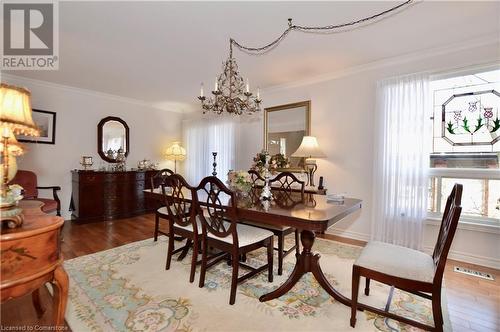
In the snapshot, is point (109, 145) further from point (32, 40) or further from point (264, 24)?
point (264, 24)

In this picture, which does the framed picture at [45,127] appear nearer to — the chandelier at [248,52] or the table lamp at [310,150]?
the chandelier at [248,52]

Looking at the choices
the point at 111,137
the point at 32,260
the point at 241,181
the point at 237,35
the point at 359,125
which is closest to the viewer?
the point at 32,260

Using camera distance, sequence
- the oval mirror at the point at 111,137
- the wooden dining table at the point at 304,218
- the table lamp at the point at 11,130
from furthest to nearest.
A: the oval mirror at the point at 111,137 → the wooden dining table at the point at 304,218 → the table lamp at the point at 11,130

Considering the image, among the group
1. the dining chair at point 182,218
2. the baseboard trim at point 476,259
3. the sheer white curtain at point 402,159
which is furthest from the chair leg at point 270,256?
the baseboard trim at point 476,259

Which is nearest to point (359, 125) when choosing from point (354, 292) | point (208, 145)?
point (354, 292)

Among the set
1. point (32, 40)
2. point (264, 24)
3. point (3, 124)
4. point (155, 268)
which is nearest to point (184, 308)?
point (155, 268)

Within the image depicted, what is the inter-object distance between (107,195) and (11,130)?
3499 millimetres

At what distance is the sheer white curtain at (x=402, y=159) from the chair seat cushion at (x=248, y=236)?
5.96 ft

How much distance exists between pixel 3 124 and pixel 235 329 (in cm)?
172

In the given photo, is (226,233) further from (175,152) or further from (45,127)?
(45,127)

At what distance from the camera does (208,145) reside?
5336 mm

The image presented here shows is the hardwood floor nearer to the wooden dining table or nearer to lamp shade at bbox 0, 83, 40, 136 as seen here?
the wooden dining table

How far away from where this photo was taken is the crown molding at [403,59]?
8.24ft

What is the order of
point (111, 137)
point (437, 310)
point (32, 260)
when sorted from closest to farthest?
point (32, 260) < point (437, 310) < point (111, 137)
